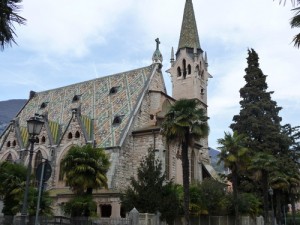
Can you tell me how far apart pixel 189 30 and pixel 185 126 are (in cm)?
3048

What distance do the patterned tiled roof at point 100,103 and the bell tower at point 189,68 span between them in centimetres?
786

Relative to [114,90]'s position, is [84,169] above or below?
below

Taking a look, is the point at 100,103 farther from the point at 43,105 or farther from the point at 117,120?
the point at 43,105

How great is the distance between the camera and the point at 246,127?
44062mm

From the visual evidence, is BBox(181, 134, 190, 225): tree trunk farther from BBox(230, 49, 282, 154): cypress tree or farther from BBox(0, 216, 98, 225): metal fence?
BBox(230, 49, 282, 154): cypress tree

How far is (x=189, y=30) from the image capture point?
5228 cm

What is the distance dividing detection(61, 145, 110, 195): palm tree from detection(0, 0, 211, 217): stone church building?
6251mm

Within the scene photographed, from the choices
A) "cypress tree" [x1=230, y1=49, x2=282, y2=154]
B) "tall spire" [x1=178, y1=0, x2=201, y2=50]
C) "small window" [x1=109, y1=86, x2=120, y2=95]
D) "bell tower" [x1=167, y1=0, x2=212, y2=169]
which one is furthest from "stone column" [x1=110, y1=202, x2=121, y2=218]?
"tall spire" [x1=178, y1=0, x2=201, y2=50]

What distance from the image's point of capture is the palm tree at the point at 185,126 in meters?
24.7

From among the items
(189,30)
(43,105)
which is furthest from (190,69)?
→ (43,105)

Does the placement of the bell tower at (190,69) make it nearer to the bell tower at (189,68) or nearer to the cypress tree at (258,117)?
the bell tower at (189,68)

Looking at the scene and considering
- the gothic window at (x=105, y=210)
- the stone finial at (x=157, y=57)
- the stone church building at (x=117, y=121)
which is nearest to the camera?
A: the gothic window at (x=105, y=210)

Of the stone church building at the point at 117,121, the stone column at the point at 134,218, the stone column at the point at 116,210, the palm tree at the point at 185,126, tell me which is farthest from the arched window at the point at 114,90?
the stone column at the point at 134,218

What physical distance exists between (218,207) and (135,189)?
10.1m
